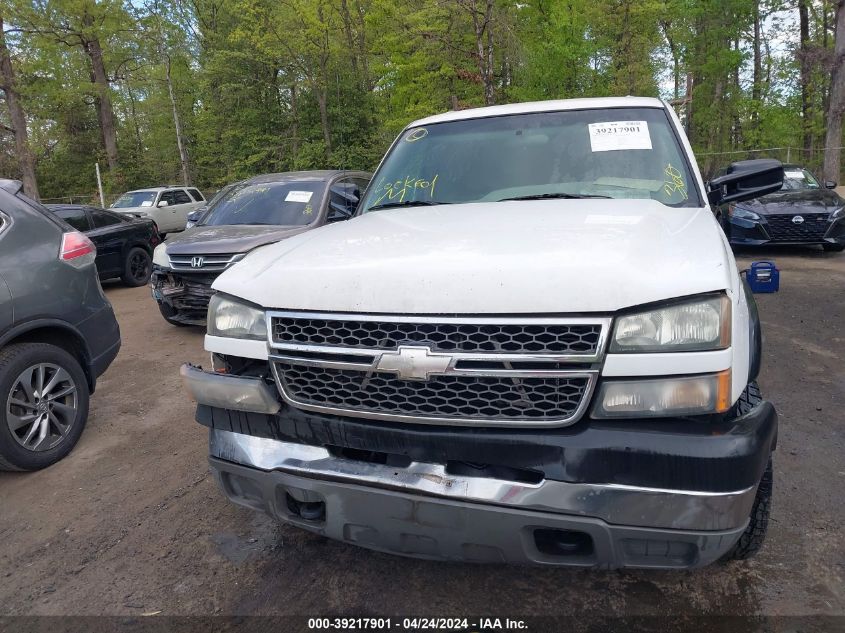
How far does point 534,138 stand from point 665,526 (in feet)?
7.32

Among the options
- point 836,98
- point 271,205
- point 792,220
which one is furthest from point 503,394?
point 836,98

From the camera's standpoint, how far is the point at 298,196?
23.1ft

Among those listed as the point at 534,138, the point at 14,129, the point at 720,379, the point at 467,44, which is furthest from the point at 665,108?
the point at 14,129

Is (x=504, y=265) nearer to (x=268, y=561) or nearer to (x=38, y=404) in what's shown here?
(x=268, y=561)

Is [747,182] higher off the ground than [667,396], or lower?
higher

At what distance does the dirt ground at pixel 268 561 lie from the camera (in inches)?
87.9

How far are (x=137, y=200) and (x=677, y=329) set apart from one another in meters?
19.0

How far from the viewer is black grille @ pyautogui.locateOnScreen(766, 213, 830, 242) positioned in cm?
931

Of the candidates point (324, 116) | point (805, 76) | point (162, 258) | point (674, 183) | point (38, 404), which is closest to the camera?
point (674, 183)

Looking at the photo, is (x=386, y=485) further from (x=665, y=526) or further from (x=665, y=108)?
(x=665, y=108)

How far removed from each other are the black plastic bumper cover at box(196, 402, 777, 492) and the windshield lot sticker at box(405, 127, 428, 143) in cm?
231

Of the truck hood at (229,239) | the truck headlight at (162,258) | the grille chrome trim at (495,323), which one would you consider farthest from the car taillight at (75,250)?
the grille chrome trim at (495,323)

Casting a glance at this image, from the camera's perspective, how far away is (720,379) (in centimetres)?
165

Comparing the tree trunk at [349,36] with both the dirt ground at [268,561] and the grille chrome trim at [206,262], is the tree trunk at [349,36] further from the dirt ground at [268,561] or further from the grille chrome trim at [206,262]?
the dirt ground at [268,561]
